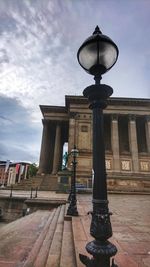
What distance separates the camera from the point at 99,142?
2.62 meters

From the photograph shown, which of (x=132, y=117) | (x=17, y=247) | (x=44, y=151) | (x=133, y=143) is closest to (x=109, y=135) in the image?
(x=133, y=143)

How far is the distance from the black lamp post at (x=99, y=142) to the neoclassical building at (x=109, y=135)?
26600 mm

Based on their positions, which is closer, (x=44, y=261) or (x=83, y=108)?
(x=44, y=261)

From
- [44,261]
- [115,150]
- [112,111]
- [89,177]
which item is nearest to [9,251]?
[44,261]

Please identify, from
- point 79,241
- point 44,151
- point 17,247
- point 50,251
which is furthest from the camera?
point 44,151

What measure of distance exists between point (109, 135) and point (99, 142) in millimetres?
36662

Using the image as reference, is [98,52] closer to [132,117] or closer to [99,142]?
[99,142]

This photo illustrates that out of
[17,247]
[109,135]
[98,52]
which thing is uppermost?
[109,135]

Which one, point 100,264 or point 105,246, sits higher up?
point 105,246

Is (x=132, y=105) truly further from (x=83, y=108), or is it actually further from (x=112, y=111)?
(x=83, y=108)

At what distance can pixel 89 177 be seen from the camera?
2927 centimetres

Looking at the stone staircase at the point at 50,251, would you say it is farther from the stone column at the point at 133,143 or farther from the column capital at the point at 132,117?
the column capital at the point at 132,117

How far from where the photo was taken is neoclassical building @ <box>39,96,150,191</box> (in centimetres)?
3300

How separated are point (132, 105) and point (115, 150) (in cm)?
963
